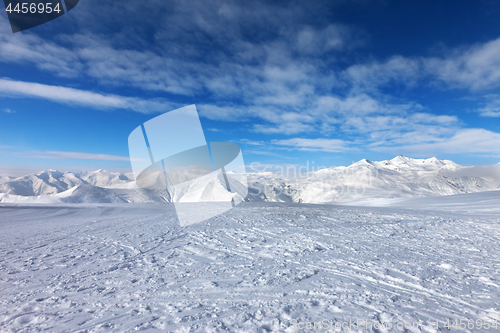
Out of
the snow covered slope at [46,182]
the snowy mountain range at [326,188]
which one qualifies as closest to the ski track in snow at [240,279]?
the snowy mountain range at [326,188]

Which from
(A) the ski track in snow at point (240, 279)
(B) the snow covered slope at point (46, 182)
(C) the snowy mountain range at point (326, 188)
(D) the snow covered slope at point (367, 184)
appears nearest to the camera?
(A) the ski track in snow at point (240, 279)

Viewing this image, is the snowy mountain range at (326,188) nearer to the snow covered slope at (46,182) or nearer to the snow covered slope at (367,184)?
the snow covered slope at (367,184)

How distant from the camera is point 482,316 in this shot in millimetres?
2719

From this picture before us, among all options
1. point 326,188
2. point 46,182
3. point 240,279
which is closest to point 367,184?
point 326,188

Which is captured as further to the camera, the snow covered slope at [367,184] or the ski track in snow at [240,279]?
the snow covered slope at [367,184]

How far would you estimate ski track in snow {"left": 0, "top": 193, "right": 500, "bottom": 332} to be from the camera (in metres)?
2.71

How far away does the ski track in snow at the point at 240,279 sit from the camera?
271cm

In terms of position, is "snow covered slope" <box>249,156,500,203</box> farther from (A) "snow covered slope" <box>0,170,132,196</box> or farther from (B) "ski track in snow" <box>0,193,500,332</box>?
(A) "snow covered slope" <box>0,170,132,196</box>

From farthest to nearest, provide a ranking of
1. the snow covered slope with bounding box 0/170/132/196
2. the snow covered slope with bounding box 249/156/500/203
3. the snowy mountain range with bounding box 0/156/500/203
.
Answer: the snow covered slope with bounding box 0/170/132/196 → the snow covered slope with bounding box 249/156/500/203 → the snowy mountain range with bounding box 0/156/500/203

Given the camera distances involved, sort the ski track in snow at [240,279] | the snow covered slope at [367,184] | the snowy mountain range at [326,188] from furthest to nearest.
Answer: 1. the snow covered slope at [367,184]
2. the snowy mountain range at [326,188]
3. the ski track in snow at [240,279]

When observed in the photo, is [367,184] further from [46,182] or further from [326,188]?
[46,182]

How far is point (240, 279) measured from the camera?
3762mm

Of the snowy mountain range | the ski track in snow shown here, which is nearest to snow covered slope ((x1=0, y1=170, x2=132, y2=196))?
the snowy mountain range

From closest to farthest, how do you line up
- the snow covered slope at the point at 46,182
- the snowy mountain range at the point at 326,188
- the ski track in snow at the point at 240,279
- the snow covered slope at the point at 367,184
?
the ski track in snow at the point at 240,279, the snowy mountain range at the point at 326,188, the snow covered slope at the point at 367,184, the snow covered slope at the point at 46,182
